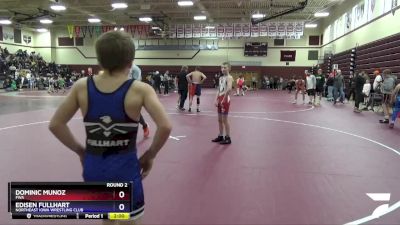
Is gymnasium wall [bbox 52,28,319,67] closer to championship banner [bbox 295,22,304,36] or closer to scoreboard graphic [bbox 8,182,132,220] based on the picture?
championship banner [bbox 295,22,304,36]

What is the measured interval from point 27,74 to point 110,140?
108 ft

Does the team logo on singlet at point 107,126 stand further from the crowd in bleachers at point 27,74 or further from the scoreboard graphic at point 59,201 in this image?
the crowd in bleachers at point 27,74

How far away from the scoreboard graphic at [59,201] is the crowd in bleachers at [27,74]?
2622 centimetres

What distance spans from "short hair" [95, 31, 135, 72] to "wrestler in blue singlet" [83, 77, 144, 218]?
12cm

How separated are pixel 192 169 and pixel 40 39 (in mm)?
40766

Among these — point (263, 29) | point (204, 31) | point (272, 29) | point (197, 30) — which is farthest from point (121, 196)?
point (197, 30)

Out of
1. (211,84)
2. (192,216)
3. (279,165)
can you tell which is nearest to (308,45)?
(211,84)

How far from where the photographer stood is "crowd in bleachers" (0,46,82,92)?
97.1 ft

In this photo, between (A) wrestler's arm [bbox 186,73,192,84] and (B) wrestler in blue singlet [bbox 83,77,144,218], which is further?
(A) wrestler's arm [bbox 186,73,192,84]

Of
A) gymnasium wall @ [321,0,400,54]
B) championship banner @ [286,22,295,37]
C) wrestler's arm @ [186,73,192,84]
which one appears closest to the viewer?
wrestler's arm @ [186,73,192,84]

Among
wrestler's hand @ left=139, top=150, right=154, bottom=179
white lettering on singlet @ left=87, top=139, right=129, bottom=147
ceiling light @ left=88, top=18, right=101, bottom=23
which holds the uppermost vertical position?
ceiling light @ left=88, top=18, right=101, bottom=23

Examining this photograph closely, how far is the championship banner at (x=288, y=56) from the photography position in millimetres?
38469

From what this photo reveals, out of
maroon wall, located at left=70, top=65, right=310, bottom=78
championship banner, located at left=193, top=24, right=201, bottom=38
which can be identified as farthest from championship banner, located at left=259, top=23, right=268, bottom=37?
maroon wall, located at left=70, top=65, right=310, bottom=78

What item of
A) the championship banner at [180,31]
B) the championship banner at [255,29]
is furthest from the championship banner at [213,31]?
the championship banner at [255,29]
